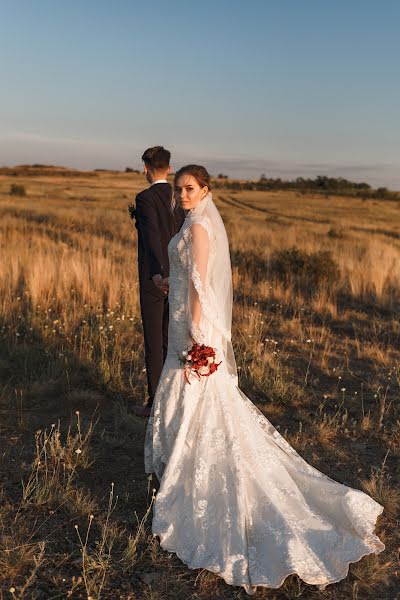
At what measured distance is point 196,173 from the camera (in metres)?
3.78

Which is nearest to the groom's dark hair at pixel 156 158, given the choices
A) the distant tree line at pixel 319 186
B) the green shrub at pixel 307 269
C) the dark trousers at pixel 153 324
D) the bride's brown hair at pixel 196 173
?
the dark trousers at pixel 153 324

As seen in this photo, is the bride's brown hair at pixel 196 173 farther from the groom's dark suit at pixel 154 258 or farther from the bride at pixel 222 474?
the groom's dark suit at pixel 154 258

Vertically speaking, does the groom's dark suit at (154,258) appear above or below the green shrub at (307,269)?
above

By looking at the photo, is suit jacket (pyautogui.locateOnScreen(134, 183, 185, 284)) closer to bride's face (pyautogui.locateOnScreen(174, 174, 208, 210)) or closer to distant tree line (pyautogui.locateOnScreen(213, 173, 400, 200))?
bride's face (pyautogui.locateOnScreen(174, 174, 208, 210))

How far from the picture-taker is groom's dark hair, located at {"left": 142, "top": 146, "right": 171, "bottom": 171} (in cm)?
496

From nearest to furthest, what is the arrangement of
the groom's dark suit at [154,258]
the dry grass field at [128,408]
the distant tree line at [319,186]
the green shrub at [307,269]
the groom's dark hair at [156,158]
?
the dry grass field at [128,408] < the groom's dark hair at [156,158] < the groom's dark suit at [154,258] < the green shrub at [307,269] < the distant tree line at [319,186]

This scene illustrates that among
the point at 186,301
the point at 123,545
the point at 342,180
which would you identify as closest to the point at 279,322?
the point at 186,301

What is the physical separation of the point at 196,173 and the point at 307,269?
8914 mm

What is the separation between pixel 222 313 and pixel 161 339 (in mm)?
1629

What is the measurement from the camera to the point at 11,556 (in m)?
3.27

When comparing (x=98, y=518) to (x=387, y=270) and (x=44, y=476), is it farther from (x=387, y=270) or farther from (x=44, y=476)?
(x=387, y=270)

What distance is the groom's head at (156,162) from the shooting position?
16.3 feet

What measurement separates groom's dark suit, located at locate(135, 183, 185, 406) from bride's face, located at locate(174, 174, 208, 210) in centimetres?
125

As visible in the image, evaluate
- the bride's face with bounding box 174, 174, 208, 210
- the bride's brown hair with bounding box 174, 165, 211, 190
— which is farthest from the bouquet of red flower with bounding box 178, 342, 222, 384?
the bride's brown hair with bounding box 174, 165, 211, 190
